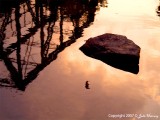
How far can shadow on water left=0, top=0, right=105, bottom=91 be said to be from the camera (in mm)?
11788

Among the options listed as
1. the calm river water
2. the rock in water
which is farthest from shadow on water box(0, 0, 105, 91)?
the rock in water

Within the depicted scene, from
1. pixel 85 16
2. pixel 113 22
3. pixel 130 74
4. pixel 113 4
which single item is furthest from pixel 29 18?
pixel 130 74

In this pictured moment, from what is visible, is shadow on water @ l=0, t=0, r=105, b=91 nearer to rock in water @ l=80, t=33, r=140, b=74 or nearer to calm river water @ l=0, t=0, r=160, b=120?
calm river water @ l=0, t=0, r=160, b=120

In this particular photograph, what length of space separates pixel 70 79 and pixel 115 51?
280 centimetres

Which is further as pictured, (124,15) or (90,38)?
(124,15)

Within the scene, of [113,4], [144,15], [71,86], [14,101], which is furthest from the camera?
[113,4]

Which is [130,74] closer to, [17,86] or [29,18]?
[17,86]

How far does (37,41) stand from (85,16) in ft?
17.4

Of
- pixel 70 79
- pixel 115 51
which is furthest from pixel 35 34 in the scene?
pixel 70 79

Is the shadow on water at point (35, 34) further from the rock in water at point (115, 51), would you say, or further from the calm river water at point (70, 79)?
the rock in water at point (115, 51)

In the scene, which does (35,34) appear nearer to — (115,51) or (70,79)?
(115,51)

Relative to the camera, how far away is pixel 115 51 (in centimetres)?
1457

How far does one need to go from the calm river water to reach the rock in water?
1.06 ft

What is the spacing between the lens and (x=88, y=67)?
13.9m
